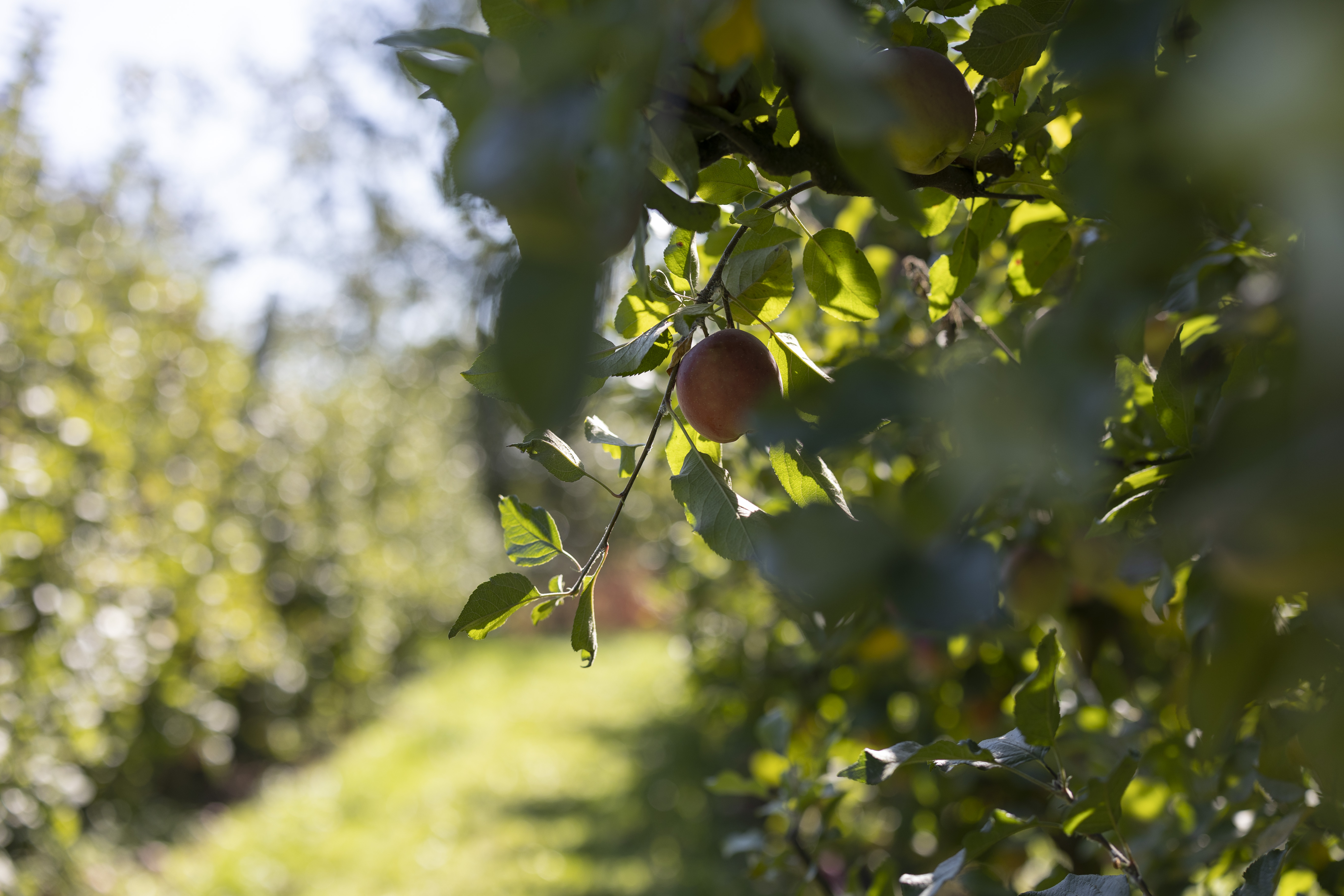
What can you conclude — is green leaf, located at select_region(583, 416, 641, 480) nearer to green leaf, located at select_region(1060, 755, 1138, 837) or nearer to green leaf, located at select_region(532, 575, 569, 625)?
green leaf, located at select_region(532, 575, 569, 625)

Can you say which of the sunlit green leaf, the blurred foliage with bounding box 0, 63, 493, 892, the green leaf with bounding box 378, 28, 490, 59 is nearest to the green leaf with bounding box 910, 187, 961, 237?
the sunlit green leaf

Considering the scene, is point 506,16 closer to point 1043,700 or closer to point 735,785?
point 1043,700

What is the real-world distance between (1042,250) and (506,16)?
0.44 m

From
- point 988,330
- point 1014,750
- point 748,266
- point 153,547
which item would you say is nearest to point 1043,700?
point 1014,750

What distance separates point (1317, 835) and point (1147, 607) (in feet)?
1.53

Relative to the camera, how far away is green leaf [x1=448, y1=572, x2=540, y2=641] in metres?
0.48

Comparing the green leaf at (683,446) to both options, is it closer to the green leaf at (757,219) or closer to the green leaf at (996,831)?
the green leaf at (757,219)

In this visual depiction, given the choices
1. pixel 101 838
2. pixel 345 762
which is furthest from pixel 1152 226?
pixel 345 762

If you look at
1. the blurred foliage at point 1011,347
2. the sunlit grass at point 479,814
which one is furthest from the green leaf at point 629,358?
the sunlit grass at point 479,814

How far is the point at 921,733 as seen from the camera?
1352 millimetres

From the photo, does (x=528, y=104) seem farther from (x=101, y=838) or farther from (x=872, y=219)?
(x=101, y=838)

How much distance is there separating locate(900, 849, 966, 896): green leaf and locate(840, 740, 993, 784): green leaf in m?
0.06

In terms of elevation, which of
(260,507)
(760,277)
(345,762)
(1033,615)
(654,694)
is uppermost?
(760,277)

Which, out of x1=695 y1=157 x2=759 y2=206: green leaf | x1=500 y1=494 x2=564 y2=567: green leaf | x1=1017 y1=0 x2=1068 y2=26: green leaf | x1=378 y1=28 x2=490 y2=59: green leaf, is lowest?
x1=500 y1=494 x2=564 y2=567: green leaf
